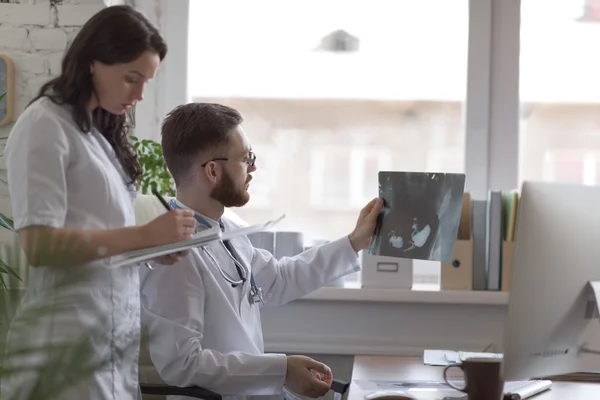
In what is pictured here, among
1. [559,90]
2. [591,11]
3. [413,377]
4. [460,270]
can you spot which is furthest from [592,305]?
[591,11]

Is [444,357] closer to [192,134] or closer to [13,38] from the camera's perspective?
[192,134]

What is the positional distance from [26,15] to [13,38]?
0.09m

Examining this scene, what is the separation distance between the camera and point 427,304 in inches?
106

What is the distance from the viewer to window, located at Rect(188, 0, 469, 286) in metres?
2.88

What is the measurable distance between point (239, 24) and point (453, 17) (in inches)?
30.7

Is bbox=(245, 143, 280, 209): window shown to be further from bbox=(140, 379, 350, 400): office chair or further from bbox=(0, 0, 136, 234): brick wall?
bbox=(140, 379, 350, 400): office chair

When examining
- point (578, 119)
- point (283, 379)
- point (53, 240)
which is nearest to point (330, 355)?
point (283, 379)

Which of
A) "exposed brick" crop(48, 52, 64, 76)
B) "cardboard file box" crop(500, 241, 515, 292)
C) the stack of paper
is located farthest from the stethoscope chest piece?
"exposed brick" crop(48, 52, 64, 76)

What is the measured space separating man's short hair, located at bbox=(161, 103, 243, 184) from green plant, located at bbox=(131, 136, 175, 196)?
512 millimetres

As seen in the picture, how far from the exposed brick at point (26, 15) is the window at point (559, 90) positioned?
165 centimetres

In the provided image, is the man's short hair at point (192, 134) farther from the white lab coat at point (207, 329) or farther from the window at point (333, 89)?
the window at point (333, 89)

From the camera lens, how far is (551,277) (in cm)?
125

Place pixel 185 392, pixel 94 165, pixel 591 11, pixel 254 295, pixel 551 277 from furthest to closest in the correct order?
1. pixel 591 11
2. pixel 254 295
3. pixel 185 392
4. pixel 94 165
5. pixel 551 277

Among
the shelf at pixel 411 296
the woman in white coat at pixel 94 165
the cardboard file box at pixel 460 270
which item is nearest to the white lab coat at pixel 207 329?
the woman in white coat at pixel 94 165
